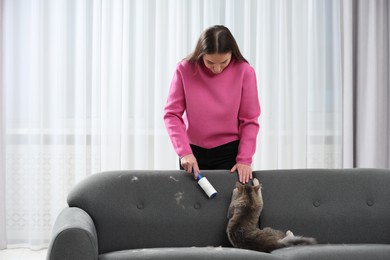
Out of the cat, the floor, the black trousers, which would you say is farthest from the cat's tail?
the floor

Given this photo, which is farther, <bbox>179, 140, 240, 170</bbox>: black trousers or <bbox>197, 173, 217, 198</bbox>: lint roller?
<bbox>179, 140, 240, 170</bbox>: black trousers

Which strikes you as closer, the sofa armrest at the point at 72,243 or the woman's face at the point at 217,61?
the sofa armrest at the point at 72,243

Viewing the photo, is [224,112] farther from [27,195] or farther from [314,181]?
[27,195]

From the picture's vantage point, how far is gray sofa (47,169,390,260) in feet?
8.30

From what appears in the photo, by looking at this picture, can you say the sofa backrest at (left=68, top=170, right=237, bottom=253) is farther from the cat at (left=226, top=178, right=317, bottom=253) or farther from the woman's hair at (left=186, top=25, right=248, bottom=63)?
the woman's hair at (left=186, top=25, right=248, bottom=63)

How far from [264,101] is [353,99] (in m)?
0.63

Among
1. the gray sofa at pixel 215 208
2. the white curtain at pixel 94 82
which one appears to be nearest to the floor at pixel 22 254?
the white curtain at pixel 94 82

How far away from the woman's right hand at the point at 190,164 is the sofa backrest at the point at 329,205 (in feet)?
1.06

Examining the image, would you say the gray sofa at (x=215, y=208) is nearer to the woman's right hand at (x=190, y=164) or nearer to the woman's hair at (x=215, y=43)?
the woman's right hand at (x=190, y=164)

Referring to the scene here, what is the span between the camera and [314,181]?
271 cm

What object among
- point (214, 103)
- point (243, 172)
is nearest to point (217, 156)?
point (243, 172)

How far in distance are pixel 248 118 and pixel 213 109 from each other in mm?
174

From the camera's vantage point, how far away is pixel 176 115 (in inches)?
103

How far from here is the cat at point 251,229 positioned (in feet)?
7.95
